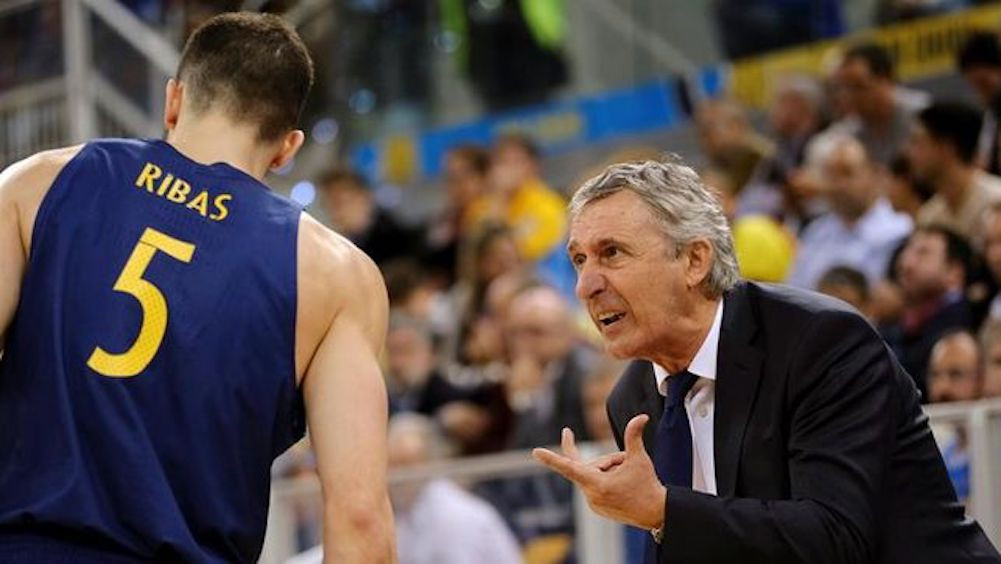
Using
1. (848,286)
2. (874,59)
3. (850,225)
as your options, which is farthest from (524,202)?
(848,286)

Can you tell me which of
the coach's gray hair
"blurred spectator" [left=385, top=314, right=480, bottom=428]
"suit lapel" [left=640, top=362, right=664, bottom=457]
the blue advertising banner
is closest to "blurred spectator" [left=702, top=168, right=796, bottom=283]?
"blurred spectator" [left=385, top=314, right=480, bottom=428]

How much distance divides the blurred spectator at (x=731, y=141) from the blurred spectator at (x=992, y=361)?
269 centimetres

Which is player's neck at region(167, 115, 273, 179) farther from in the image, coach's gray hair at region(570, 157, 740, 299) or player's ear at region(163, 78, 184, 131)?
coach's gray hair at region(570, 157, 740, 299)

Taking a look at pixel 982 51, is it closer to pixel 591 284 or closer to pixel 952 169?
pixel 952 169

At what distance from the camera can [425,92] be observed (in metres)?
12.3

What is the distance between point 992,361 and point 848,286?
36.8 inches

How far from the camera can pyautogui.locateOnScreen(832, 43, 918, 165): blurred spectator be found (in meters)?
8.88

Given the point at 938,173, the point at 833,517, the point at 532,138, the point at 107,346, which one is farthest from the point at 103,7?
the point at 833,517

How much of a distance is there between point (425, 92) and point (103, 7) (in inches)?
134

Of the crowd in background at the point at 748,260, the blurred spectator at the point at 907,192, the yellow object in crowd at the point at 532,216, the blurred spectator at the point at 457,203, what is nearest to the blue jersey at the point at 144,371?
the crowd in background at the point at 748,260

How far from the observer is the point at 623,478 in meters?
3.72

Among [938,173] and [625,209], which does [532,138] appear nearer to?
[938,173]

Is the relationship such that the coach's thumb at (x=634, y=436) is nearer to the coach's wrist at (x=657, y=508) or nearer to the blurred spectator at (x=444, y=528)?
the coach's wrist at (x=657, y=508)

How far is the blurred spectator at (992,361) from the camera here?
6.73 metres
